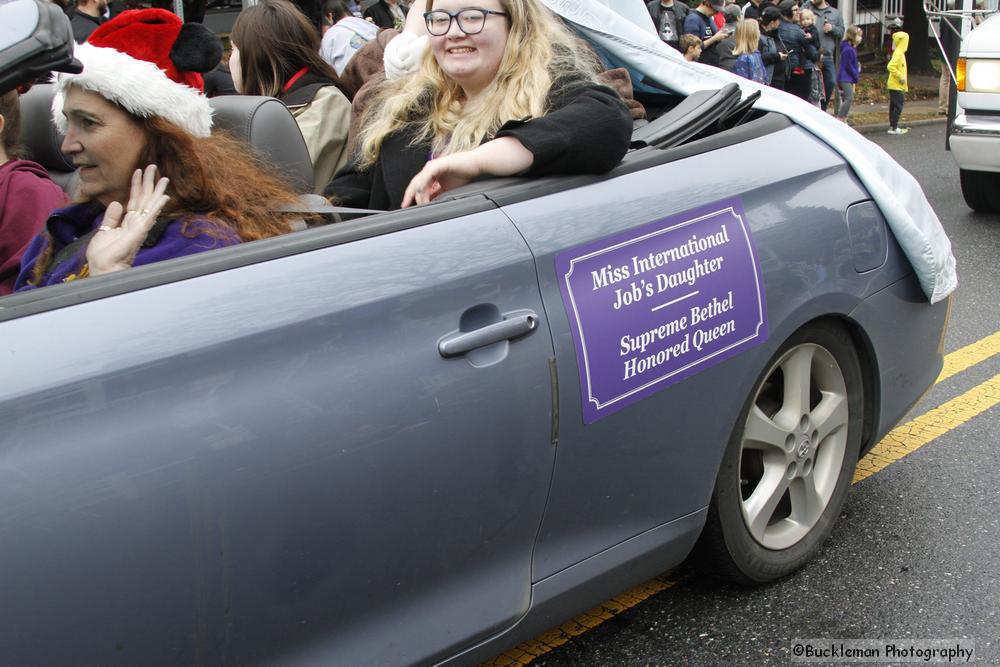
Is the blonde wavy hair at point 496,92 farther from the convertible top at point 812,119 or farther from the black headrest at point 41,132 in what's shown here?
the black headrest at point 41,132

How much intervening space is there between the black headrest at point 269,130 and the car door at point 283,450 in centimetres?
95

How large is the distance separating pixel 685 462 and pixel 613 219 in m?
0.57

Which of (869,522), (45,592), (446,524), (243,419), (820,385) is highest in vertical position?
(243,419)

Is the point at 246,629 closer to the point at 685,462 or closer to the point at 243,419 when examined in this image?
the point at 243,419

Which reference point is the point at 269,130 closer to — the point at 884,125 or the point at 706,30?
the point at 706,30

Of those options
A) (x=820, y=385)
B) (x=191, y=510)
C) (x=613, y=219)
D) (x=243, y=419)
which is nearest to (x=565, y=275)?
(x=613, y=219)

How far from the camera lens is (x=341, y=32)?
5.94 metres

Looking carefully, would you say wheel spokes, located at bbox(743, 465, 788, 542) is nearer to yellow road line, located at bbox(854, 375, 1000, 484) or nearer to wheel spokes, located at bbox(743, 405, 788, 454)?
wheel spokes, located at bbox(743, 405, 788, 454)

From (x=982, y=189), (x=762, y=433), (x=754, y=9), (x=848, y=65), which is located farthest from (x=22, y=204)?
(x=848, y=65)

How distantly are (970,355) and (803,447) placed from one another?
2.25 metres

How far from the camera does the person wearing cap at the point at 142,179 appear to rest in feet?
7.61

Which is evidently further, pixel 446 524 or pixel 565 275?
pixel 565 275

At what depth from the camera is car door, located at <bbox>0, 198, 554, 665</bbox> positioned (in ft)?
5.20

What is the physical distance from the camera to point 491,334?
2031 millimetres
